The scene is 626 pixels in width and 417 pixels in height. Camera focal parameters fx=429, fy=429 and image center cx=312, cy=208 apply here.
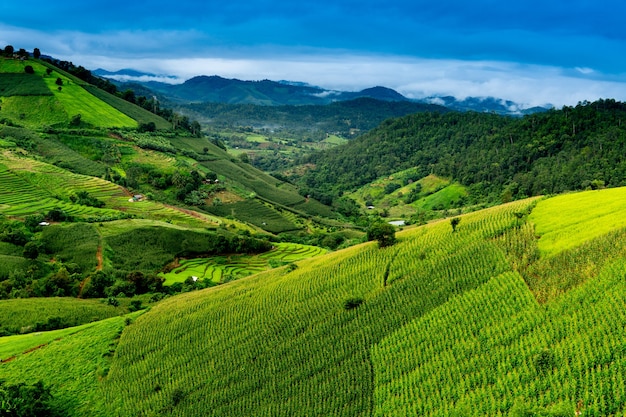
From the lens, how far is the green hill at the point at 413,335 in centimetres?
3494

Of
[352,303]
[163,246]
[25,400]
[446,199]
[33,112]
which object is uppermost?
[33,112]

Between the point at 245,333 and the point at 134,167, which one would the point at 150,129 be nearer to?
the point at 134,167

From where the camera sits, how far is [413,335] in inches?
1751

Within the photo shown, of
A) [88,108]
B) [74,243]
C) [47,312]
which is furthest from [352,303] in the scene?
[88,108]

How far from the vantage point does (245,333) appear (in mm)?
51594

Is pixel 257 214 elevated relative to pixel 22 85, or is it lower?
lower

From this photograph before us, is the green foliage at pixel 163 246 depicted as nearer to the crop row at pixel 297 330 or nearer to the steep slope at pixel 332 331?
the crop row at pixel 297 330

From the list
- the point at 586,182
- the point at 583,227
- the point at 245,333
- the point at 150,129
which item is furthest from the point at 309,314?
the point at 150,129

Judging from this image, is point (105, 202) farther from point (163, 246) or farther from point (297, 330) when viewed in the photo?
point (297, 330)

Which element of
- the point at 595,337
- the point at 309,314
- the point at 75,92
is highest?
the point at 75,92

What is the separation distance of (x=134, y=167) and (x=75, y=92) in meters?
74.2

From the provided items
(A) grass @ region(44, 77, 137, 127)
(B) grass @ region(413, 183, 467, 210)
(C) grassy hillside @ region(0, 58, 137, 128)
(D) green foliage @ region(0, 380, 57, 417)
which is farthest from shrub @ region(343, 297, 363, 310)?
(C) grassy hillside @ region(0, 58, 137, 128)

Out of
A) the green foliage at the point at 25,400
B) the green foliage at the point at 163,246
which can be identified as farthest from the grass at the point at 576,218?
the green foliage at the point at 163,246

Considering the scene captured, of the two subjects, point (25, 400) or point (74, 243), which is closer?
point (25, 400)
